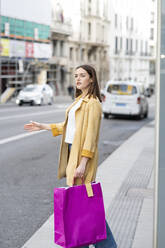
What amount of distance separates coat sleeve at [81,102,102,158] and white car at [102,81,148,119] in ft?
58.2

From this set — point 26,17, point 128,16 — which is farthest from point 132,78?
point 26,17

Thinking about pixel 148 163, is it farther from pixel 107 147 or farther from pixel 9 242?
pixel 9 242

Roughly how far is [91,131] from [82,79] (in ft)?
1.40

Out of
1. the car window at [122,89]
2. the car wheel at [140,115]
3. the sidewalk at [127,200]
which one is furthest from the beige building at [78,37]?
the sidewalk at [127,200]

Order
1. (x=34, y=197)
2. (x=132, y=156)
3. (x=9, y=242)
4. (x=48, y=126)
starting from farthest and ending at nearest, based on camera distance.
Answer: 1. (x=132, y=156)
2. (x=34, y=197)
3. (x=9, y=242)
4. (x=48, y=126)

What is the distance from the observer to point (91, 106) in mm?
3750

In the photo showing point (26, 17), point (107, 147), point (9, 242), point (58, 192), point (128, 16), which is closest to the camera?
point (58, 192)

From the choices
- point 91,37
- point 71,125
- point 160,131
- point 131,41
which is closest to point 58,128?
point 71,125

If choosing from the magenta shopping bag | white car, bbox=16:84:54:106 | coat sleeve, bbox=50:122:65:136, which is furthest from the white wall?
the magenta shopping bag

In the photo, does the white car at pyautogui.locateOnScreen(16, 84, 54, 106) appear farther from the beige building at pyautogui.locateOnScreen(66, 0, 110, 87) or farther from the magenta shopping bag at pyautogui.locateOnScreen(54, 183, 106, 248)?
the magenta shopping bag at pyautogui.locateOnScreen(54, 183, 106, 248)

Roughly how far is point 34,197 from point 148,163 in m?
3.39

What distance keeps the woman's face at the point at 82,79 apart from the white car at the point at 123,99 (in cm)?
1761

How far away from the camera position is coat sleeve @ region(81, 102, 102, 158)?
12.2 feet

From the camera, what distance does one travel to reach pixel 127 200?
20.7 feet
